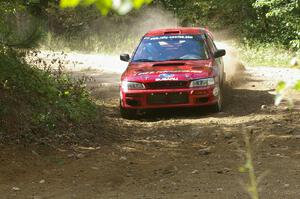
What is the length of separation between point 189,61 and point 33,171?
5.07 m

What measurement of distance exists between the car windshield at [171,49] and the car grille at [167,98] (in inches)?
44.7

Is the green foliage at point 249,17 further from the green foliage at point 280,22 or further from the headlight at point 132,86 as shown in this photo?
the headlight at point 132,86

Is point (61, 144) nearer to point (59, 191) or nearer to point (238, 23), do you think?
point (59, 191)

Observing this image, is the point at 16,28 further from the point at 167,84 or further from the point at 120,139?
the point at 167,84

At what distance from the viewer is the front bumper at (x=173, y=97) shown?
34.8ft

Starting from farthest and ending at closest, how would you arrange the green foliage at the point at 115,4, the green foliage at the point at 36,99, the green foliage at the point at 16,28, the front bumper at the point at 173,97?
the front bumper at the point at 173,97 < the green foliage at the point at 36,99 < the green foliage at the point at 16,28 < the green foliage at the point at 115,4

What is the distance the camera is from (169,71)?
35.5ft

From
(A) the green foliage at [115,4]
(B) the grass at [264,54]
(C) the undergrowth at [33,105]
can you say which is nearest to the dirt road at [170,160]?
(C) the undergrowth at [33,105]

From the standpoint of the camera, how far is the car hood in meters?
10.7

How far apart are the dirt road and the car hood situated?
80 centimetres

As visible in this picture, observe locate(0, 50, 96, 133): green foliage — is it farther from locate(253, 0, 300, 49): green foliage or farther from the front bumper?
locate(253, 0, 300, 49): green foliage

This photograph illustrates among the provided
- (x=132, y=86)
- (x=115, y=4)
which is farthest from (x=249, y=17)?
(x=115, y=4)

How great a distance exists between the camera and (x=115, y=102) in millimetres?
13148

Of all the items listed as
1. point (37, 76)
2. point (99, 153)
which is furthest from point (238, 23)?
point (99, 153)
